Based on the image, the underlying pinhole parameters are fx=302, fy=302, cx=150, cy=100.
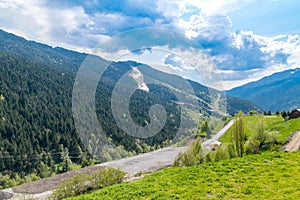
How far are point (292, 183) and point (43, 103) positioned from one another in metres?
131

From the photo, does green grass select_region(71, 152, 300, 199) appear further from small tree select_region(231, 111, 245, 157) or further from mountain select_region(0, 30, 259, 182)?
mountain select_region(0, 30, 259, 182)

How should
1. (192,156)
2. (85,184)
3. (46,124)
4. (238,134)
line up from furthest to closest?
(46,124) < (238,134) < (192,156) < (85,184)

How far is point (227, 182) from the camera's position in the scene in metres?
14.9

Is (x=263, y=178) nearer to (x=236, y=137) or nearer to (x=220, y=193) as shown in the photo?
(x=220, y=193)

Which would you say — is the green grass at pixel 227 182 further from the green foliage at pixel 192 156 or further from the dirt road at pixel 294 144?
the dirt road at pixel 294 144

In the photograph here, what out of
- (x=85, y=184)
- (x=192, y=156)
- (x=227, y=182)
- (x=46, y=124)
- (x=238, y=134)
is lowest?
(x=46, y=124)

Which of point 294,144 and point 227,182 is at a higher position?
point 227,182

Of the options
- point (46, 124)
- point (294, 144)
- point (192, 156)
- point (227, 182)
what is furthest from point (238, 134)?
point (46, 124)

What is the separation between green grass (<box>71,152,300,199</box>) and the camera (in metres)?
13.4

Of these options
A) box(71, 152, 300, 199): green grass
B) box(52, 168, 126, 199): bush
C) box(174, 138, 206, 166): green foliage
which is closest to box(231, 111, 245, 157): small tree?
box(174, 138, 206, 166): green foliage

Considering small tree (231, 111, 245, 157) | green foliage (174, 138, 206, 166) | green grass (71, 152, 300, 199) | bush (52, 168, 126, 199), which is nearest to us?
green grass (71, 152, 300, 199)

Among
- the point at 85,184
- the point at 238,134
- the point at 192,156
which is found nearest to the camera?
the point at 85,184

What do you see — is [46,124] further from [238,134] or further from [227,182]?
[227,182]

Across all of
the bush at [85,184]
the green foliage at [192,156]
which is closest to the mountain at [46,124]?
the green foliage at [192,156]
